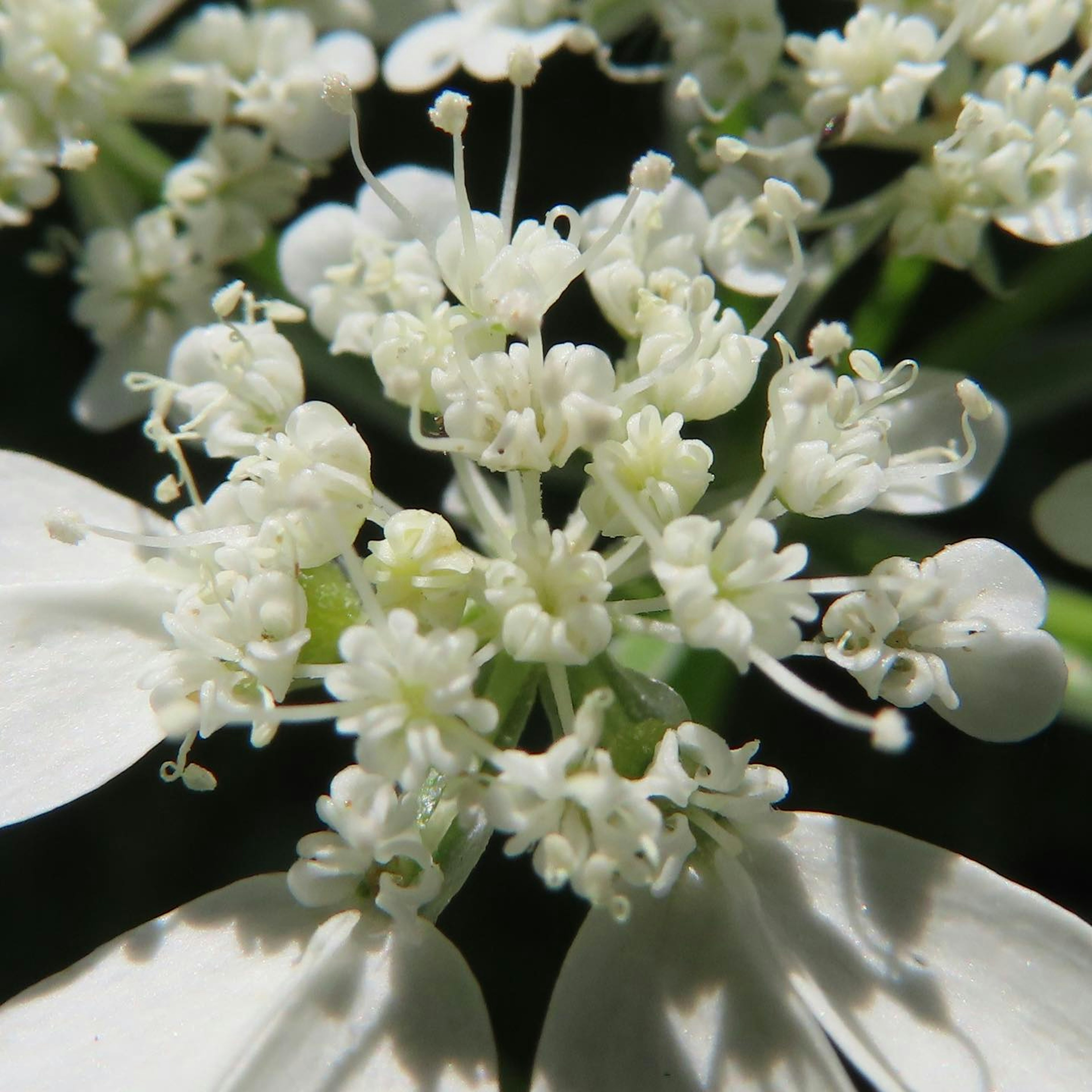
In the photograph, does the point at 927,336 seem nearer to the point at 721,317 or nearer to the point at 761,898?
the point at 721,317

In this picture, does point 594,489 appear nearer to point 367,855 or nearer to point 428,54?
point 367,855

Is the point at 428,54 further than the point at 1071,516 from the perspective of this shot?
Yes

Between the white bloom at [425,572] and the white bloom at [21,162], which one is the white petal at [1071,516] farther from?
the white bloom at [21,162]

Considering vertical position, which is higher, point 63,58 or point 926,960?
point 63,58

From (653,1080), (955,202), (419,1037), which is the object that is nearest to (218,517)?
(419,1037)

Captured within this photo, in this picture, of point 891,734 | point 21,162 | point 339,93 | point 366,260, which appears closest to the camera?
point 891,734

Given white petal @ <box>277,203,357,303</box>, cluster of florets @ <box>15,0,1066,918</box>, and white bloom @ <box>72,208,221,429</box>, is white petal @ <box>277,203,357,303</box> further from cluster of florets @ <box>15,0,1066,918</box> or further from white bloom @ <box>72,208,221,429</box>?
white bloom @ <box>72,208,221,429</box>

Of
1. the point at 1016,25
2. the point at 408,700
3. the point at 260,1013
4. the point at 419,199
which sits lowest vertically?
the point at 260,1013

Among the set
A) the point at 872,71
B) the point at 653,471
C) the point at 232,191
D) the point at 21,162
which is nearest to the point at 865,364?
the point at 653,471
